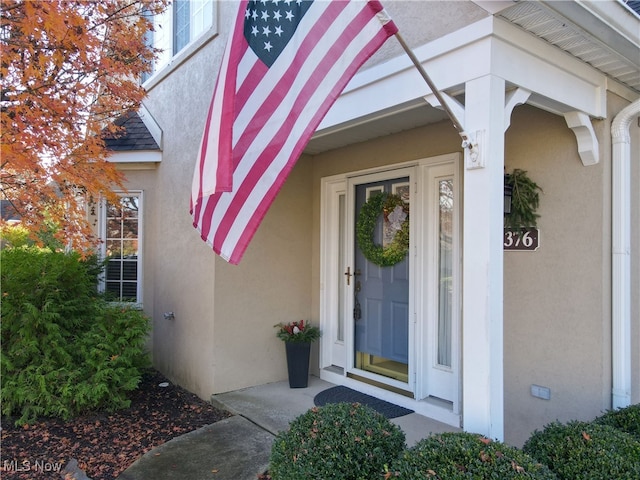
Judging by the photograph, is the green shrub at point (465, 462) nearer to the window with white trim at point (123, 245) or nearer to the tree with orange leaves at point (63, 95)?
the tree with orange leaves at point (63, 95)

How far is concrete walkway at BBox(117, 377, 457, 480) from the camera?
3465mm

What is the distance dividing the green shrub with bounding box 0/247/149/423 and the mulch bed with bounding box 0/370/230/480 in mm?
165

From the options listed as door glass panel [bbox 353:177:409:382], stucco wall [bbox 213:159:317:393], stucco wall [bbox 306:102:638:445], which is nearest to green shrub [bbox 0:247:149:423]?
stucco wall [bbox 213:159:317:393]

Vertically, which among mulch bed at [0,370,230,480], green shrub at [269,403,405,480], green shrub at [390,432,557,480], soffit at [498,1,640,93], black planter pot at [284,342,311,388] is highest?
soffit at [498,1,640,93]

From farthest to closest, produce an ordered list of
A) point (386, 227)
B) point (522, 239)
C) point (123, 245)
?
point (123, 245) → point (386, 227) → point (522, 239)

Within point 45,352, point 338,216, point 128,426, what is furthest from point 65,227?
point 338,216

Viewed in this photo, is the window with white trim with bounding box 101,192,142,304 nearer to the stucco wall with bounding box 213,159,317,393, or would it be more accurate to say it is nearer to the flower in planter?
the stucco wall with bounding box 213,159,317,393

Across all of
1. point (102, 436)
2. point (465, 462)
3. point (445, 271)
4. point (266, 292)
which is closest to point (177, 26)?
point (266, 292)

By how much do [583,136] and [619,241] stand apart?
82cm

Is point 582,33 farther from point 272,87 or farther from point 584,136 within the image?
point 272,87

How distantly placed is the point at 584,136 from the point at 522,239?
0.92 m

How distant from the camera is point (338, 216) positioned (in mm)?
5676

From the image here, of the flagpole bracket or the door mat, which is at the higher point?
the flagpole bracket

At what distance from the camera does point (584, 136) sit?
3420 mm
